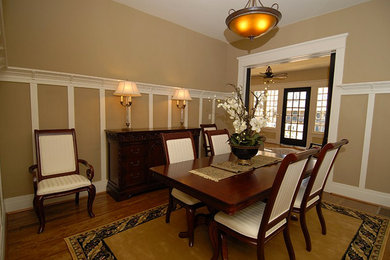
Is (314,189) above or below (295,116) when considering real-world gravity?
below

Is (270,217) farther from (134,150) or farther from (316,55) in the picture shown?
(316,55)

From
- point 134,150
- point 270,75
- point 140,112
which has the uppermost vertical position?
point 270,75

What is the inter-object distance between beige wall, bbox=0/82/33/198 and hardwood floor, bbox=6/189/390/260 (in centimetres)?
37

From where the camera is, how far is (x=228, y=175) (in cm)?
168

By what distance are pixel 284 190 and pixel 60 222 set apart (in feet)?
7.78

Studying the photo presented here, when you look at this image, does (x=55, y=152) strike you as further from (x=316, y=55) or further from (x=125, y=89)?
(x=316, y=55)

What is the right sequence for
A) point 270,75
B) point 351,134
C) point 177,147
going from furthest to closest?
point 270,75 → point 351,134 → point 177,147

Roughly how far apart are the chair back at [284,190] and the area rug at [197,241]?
22.8 inches

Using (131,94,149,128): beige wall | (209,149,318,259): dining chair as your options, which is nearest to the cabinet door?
(131,94,149,128): beige wall

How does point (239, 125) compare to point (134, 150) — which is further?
point (134, 150)

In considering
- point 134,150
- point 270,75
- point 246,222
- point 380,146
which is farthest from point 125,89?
point 270,75

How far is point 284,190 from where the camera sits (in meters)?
1.36

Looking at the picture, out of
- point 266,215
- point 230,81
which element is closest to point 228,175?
point 266,215

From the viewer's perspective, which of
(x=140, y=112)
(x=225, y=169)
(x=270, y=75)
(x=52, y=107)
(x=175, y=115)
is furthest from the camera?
(x=270, y=75)
